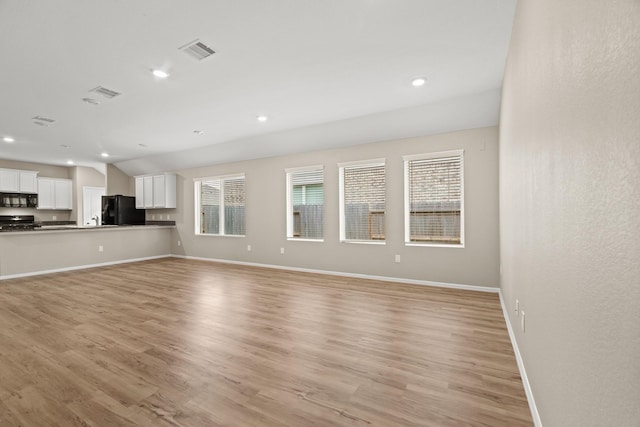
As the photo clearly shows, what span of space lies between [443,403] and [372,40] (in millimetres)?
2884

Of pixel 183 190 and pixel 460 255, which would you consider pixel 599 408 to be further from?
pixel 183 190

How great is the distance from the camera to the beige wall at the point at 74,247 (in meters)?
5.61

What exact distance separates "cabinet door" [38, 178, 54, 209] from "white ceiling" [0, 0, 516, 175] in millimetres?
4003

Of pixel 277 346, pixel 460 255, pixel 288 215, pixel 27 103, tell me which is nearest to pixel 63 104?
pixel 27 103

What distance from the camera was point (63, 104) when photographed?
4.13 meters

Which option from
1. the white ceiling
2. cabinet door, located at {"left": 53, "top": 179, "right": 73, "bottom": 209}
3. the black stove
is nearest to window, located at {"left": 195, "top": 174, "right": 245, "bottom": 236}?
the white ceiling

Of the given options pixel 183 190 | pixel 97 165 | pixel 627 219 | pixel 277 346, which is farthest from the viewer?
pixel 97 165

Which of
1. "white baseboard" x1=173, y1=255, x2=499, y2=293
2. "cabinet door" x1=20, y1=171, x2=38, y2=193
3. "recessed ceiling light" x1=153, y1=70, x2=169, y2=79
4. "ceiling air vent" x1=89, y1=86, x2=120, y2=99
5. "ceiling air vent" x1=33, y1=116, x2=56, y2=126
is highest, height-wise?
"ceiling air vent" x1=33, y1=116, x2=56, y2=126

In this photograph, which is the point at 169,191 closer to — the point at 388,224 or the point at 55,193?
the point at 55,193

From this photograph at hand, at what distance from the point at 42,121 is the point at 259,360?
18.1ft

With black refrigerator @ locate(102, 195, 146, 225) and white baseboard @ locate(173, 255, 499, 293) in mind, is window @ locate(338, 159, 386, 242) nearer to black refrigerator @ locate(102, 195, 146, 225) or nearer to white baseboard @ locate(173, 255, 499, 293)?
white baseboard @ locate(173, 255, 499, 293)

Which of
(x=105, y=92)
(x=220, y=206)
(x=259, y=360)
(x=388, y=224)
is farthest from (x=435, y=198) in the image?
(x=220, y=206)

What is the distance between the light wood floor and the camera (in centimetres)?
174

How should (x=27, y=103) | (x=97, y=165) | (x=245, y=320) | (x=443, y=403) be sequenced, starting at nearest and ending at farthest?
1. (x=443, y=403)
2. (x=245, y=320)
3. (x=27, y=103)
4. (x=97, y=165)
